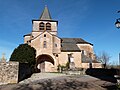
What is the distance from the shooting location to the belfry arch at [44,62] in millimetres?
34844

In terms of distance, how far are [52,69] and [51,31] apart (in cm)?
869

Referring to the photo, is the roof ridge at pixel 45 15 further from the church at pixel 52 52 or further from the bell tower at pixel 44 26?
the church at pixel 52 52

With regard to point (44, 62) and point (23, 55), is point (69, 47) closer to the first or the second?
point (44, 62)

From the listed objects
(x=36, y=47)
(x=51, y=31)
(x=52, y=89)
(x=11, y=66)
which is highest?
(x=51, y=31)

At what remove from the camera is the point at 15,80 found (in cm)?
1598

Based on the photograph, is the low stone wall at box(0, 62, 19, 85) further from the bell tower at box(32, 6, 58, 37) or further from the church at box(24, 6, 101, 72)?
the bell tower at box(32, 6, 58, 37)

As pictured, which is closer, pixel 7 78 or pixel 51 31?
pixel 7 78

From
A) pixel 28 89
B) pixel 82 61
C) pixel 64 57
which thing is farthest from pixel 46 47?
pixel 28 89

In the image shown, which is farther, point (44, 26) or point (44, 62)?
point (44, 26)

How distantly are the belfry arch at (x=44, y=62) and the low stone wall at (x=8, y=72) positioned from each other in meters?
18.5

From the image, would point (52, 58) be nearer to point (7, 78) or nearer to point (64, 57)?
point (64, 57)

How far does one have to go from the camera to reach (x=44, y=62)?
3541 cm

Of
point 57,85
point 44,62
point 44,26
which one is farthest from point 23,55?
point 57,85

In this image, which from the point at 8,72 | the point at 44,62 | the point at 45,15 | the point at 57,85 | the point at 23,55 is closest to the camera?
the point at 57,85
